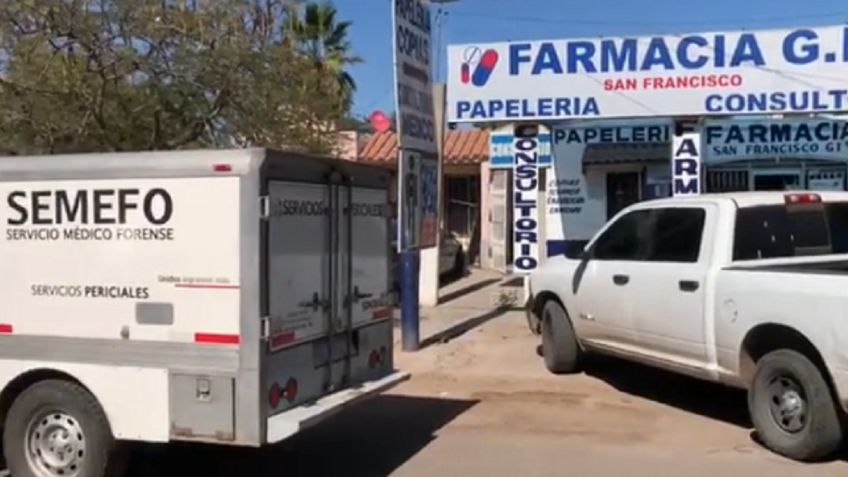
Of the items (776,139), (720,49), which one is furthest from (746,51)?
(776,139)

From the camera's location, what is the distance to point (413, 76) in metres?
12.9

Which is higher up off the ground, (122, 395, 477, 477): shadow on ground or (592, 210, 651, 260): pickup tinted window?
(592, 210, 651, 260): pickup tinted window

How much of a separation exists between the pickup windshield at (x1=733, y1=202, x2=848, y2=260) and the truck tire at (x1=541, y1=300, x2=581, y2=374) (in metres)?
2.76

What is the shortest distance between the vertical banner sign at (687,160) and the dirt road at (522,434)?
3627 mm

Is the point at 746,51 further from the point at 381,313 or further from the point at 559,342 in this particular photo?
the point at 381,313

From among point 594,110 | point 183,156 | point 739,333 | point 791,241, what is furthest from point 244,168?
point 594,110

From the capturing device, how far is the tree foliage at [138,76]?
13.1 m

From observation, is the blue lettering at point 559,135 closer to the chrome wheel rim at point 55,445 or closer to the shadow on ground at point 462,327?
the shadow on ground at point 462,327

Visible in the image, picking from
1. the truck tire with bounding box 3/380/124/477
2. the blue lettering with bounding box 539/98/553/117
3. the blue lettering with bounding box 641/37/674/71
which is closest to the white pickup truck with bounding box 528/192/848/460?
the blue lettering with bounding box 539/98/553/117

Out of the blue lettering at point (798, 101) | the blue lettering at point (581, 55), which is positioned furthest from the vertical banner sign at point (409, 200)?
the blue lettering at point (798, 101)

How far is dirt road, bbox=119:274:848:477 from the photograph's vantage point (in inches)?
300

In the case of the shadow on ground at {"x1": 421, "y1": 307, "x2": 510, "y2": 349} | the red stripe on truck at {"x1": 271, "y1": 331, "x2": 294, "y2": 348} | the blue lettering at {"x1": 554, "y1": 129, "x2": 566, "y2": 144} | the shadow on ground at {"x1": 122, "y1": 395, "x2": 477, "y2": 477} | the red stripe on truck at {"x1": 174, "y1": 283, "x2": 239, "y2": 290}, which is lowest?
the shadow on ground at {"x1": 122, "y1": 395, "x2": 477, "y2": 477}

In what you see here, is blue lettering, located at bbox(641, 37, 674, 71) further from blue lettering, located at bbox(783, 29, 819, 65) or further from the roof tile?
the roof tile

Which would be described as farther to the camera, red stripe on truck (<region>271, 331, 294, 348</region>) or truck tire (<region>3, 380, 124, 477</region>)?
truck tire (<region>3, 380, 124, 477</region>)
